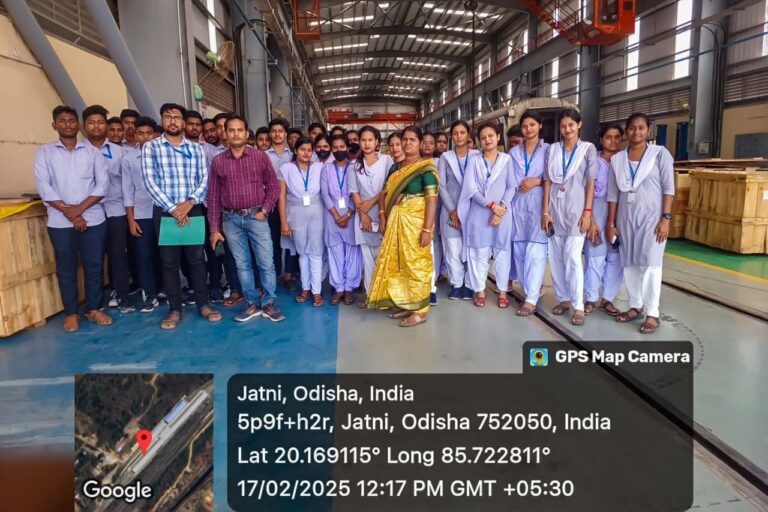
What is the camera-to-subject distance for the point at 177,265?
12.5 ft

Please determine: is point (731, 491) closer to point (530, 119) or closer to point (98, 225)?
point (530, 119)

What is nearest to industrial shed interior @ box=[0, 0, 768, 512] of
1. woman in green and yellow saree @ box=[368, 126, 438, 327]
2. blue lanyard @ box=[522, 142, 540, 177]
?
woman in green and yellow saree @ box=[368, 126, 438, 327]

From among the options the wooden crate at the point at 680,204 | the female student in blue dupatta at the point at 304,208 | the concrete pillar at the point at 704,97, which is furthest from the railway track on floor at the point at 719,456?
the concrete pillar at the point at 704,97

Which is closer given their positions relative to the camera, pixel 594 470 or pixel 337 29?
pixel 594 470

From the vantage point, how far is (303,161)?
418 cm

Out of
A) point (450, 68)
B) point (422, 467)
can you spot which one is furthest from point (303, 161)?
point (450, 68)

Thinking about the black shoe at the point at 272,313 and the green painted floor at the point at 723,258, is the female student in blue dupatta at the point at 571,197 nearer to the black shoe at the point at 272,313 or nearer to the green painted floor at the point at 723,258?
the black shoe at the point at 272,313

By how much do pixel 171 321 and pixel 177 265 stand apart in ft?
1.42

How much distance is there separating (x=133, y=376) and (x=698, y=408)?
100 inches

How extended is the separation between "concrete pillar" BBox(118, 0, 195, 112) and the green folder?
10.0 feet

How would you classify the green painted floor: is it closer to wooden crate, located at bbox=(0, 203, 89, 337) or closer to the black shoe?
the black shoe

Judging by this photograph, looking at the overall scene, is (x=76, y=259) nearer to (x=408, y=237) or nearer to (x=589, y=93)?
(x=408, y=237)

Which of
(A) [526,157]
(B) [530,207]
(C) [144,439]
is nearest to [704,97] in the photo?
(A) [526,157]

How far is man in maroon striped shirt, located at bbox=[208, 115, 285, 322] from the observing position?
375 cm
